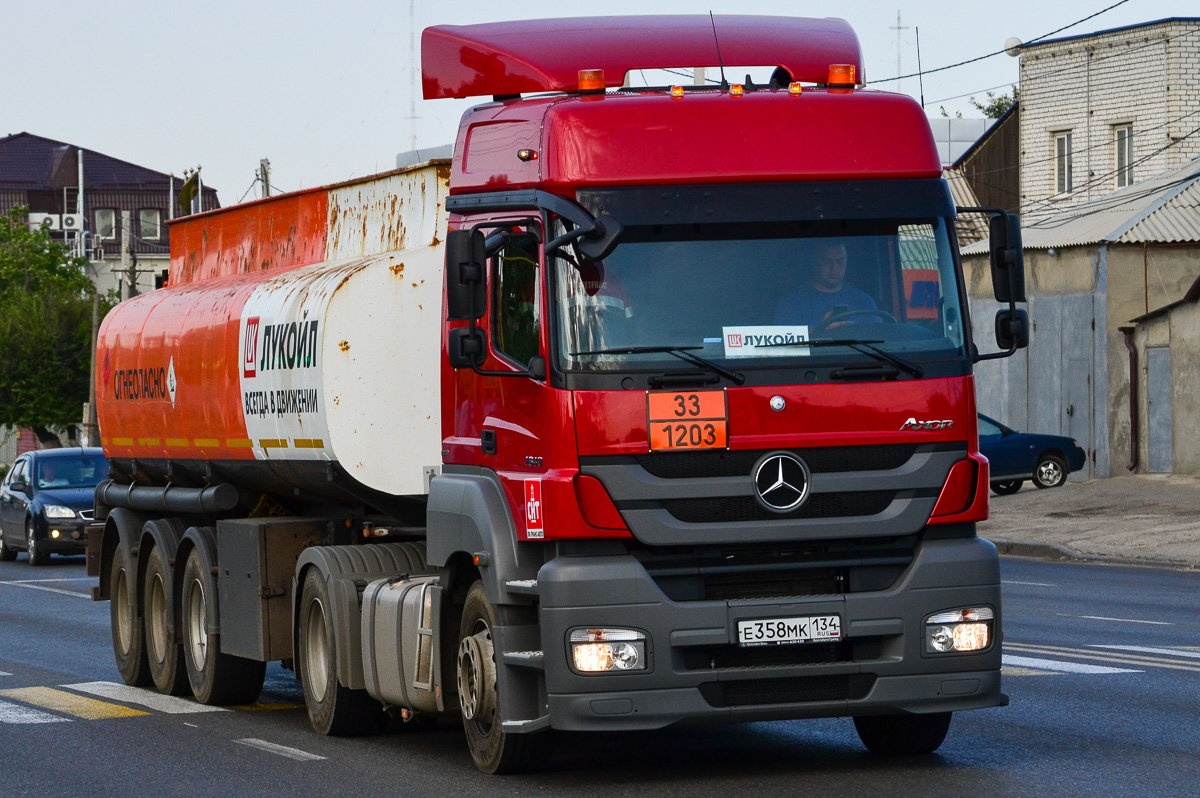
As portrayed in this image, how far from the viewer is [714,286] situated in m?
8.34

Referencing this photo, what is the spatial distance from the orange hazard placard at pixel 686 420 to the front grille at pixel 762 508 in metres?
0.24

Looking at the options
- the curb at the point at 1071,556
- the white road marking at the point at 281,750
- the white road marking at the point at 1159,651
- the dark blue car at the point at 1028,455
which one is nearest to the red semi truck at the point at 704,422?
the white road marking at the point at 281,750

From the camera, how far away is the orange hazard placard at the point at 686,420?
8.19m

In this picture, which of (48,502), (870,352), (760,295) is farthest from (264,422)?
(48,502)

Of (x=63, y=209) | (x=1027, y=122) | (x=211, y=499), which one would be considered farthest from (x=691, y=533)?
(x=63, y=209)

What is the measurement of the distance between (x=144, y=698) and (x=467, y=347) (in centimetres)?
569

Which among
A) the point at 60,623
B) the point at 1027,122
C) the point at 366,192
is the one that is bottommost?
the point at 60,623

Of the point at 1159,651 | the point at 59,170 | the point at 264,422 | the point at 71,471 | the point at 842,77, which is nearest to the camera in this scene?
the point at 842,77

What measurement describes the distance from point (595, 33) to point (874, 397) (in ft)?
8.54

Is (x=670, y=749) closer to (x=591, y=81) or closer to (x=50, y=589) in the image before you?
(x=591, y=81)

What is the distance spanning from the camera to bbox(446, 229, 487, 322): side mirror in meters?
8.47

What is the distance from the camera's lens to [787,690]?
8.35 meters

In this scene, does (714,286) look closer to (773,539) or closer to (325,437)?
(773,539)

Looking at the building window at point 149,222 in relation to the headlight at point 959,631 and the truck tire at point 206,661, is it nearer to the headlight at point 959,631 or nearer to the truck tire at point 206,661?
the truck tire at point 206,661
